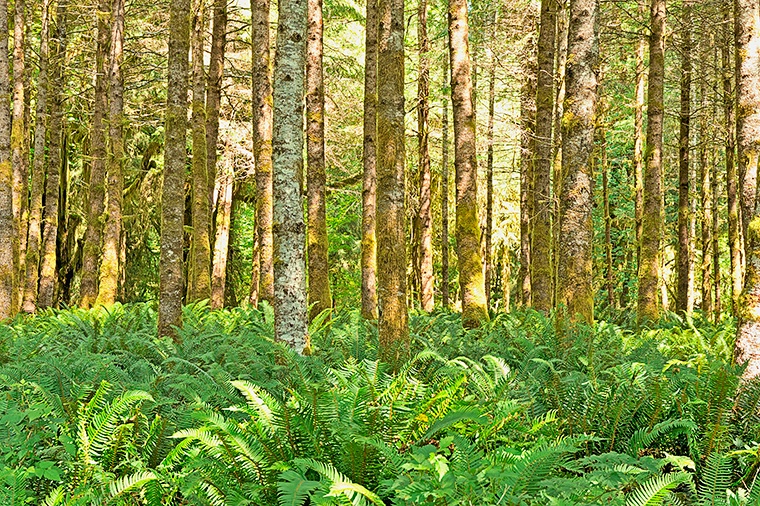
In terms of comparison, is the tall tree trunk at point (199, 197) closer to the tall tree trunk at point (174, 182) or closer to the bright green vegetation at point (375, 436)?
the tall tree trunk at point (174, 182)

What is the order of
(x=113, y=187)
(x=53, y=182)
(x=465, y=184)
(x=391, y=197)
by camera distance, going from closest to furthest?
(x=391, y=197)
(x=465, y=184)
(x=113, y=187)
(x=53, y=182)

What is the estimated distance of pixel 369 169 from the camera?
12.7m

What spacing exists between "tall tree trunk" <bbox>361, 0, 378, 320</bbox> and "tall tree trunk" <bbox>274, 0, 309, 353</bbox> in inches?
221

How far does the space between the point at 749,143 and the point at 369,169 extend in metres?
7.29

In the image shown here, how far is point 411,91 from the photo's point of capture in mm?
23359

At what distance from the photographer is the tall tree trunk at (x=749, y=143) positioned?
5551 mm

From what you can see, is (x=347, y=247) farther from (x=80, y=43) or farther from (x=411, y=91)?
(x=80, y=43)

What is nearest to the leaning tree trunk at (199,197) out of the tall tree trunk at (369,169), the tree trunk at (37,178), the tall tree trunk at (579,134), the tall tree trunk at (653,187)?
the tall tree trunk at (369,169)

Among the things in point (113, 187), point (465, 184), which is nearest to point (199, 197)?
point (113, 187)

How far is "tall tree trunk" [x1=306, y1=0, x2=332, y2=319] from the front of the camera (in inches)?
436

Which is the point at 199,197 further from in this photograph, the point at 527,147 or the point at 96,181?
the point at 527,147

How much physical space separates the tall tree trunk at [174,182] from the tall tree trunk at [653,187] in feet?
26.3

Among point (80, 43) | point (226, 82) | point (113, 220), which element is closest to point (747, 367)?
point (113, 220)

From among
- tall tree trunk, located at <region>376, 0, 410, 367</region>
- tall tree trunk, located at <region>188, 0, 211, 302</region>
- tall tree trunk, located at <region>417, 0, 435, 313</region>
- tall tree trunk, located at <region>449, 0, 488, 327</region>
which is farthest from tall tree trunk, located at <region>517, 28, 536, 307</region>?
tall tree trunk, located at <region>376, 0, 410, 367</region>
